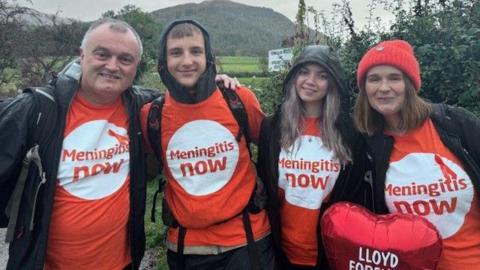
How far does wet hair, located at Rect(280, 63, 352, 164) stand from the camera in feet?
9.75

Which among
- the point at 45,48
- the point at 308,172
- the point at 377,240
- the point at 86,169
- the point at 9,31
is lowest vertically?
the point at 377,240

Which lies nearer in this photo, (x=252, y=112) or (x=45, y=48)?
A: (x=252, y=112)

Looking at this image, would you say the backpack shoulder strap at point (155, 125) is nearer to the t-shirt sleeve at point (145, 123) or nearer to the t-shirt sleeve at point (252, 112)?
the t-shirt sleeve at point (145, 123)

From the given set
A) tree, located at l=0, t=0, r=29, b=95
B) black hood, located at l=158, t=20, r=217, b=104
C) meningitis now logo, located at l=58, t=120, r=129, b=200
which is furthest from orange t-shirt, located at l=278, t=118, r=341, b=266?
tree, located at l=0, t=0, r=29, b=95

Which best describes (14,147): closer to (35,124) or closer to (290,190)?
(35,124)

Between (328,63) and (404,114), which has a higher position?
(328,63)

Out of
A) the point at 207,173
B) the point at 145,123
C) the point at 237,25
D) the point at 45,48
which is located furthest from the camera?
the point at 237,25

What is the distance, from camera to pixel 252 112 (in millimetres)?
3219

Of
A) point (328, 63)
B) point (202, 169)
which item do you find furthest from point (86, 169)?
point (328, 63)

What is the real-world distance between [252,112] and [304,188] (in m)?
0.65

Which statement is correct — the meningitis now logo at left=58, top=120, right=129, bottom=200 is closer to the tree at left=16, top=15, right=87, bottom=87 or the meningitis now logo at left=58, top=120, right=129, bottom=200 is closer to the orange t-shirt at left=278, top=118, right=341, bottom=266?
the orange t-shirt at left=278, top=118, right=341, bottom=266

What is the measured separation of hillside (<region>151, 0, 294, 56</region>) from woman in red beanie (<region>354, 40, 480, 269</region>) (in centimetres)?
580

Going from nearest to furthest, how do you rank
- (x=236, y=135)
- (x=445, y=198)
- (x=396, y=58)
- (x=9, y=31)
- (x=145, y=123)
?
(x=445, y=198), (x=396, y=58), (x=236, y=135), (x=145, y=123), (x=9, y=31)

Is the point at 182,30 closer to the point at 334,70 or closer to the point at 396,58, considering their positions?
the point at 334,70
